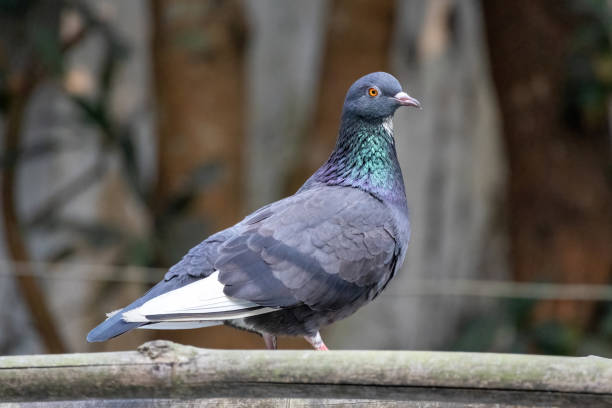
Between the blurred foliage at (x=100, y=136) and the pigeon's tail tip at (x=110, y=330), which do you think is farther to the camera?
the blurred foliage at (x=100, y=136)

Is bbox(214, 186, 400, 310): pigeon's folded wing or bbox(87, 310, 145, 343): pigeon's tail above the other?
bbox(214, 186, 400, 310): pigeon's folded wing

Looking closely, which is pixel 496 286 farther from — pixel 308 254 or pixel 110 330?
pixel 110 330

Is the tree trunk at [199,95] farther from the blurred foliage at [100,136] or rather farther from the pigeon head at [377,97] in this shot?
the pigeon head at [377,97]

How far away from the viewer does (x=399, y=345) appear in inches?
372

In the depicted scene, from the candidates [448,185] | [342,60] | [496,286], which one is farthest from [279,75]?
[496,286]

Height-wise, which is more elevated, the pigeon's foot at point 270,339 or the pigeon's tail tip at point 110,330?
the pigeon's tail tip at point 110,330

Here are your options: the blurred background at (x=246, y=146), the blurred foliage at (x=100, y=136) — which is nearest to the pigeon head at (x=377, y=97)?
the blurred background at (x=246, y=146)

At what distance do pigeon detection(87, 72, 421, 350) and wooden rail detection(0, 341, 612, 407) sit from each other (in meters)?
0.52

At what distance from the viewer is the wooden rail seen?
1.91 m

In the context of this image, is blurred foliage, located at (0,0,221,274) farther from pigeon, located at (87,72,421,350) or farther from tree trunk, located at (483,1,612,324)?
pigeon, located at (87,72,421,350)

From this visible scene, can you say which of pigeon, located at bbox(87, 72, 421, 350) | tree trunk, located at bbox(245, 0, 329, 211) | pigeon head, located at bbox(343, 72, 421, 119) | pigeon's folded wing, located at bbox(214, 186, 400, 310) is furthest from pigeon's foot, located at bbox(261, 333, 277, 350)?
tree trunk, located at bbox(245, 0, 329, 211)

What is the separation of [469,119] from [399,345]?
2.67 metres

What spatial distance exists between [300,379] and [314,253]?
2.80ft

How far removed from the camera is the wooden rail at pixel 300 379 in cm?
191
